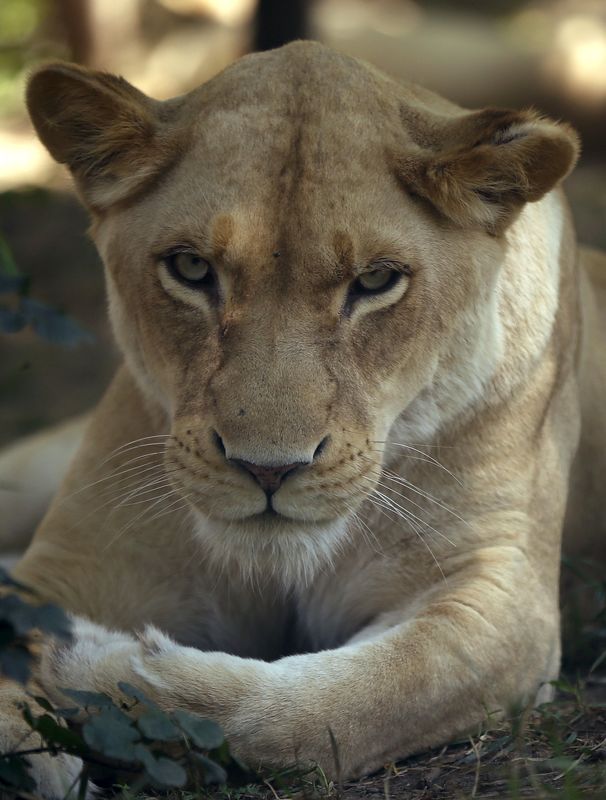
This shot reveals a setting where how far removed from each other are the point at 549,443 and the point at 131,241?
107 cm

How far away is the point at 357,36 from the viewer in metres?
10.5

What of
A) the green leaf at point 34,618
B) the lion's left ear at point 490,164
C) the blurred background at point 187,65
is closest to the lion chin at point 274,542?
the green leaf at point 34,618

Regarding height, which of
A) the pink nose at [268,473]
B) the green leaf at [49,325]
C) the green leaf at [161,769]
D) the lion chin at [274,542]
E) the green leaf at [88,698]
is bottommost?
the green leaf at [161,769]

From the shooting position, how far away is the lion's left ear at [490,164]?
258cm

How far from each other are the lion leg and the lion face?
260 mm

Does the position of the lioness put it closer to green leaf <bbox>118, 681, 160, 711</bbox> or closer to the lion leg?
the lion leg

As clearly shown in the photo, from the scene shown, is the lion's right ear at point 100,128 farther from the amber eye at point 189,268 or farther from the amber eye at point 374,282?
the amber eye at point 374,282

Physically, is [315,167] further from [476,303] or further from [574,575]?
[574,575]

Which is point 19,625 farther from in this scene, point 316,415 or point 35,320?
point 316,415

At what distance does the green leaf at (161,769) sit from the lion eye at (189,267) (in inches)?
37.4

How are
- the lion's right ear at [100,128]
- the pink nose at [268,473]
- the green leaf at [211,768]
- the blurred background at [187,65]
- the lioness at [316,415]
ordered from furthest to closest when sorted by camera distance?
the blurred background at [187,65] → the lion's right ear at [100,128] → the lioness at [316,415] → the pink nose at [268,473] → the green leaf at [211,768]

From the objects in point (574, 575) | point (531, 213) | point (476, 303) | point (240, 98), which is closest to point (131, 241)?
point (240, 98)

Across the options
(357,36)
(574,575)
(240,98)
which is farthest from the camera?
(357,36)

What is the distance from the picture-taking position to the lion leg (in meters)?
2.45
